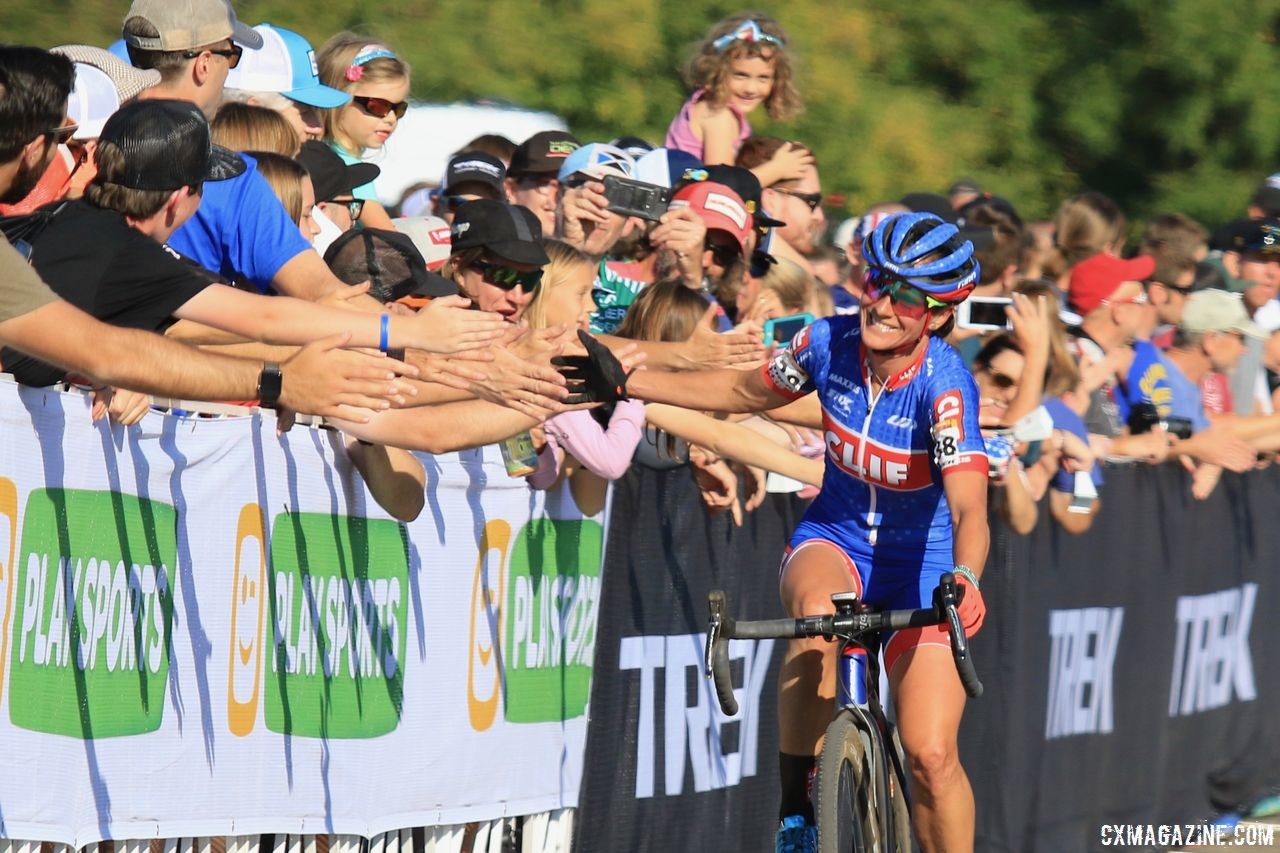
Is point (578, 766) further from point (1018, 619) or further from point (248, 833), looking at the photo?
point (1018, 619)

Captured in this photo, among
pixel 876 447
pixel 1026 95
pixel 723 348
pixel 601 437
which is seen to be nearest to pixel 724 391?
pixel 723 348

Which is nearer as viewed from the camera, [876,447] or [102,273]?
[102,273]

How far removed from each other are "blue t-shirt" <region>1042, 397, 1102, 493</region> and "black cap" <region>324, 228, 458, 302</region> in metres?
3.99

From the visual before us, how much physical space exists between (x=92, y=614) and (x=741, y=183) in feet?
13.2

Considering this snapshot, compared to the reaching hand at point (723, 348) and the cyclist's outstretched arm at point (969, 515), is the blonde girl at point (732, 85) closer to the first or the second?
the reaching hand at point (723, 348)

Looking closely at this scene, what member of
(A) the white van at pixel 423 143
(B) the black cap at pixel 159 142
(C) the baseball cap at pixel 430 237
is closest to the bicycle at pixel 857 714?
(B) the black cap at pixel 159 142

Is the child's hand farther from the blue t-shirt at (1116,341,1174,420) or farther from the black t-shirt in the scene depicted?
the black t-shirt

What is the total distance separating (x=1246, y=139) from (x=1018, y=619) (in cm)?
1405

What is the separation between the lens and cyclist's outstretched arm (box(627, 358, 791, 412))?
6715mm

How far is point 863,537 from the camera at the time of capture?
6.71 meters

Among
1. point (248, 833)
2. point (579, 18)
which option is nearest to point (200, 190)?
point (248, 833)

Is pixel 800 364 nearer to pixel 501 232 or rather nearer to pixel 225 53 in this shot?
pixel 501 232

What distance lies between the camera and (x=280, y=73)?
7.20 metres

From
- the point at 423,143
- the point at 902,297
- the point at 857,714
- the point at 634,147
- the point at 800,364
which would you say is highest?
the point at 423,143
